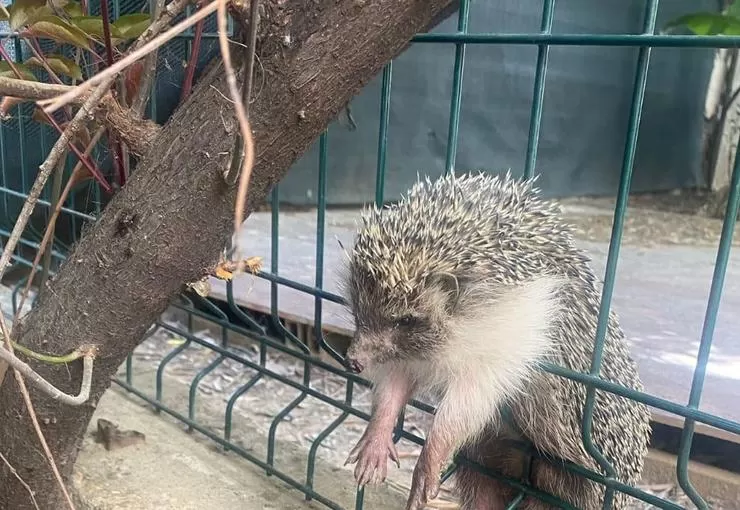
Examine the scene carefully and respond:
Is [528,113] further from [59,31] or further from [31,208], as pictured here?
[31,208]

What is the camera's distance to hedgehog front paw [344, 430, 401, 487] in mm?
1817

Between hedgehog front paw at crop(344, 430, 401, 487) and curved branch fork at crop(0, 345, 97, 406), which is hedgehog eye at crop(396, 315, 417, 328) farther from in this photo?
curved branch fork at crop(0, 345, 97, 406)

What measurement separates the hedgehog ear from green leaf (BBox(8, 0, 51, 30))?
44.9 inches

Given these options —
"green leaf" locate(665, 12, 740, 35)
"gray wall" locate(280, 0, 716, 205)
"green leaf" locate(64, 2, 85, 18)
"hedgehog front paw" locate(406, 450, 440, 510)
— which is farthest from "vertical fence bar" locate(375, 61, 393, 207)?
"green leaf" locate(665, 12, 740, 35)

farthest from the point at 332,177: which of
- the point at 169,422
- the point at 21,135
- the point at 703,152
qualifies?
the point at 703,152

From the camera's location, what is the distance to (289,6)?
1.36 meters

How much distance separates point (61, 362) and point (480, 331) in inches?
41.0

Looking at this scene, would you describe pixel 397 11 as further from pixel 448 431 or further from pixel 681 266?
pixel 681 266

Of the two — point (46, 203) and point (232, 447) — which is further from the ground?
point (46, 203)

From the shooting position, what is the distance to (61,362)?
1.58 metres

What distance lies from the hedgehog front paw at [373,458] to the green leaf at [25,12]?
1.34 metres

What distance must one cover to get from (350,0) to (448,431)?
1.08 meters

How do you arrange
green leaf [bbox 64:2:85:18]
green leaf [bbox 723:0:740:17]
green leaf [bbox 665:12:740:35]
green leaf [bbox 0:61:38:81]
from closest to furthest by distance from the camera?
green leaf [bbox 0:61:38:81]
green leaf [bbox 64:2:85:18]
green leaf [bbox 665:12:740:35]
green leaf [bbox 723:0:740:17]

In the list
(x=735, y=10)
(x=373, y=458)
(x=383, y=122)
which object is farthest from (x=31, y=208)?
(x=735, y=10)
